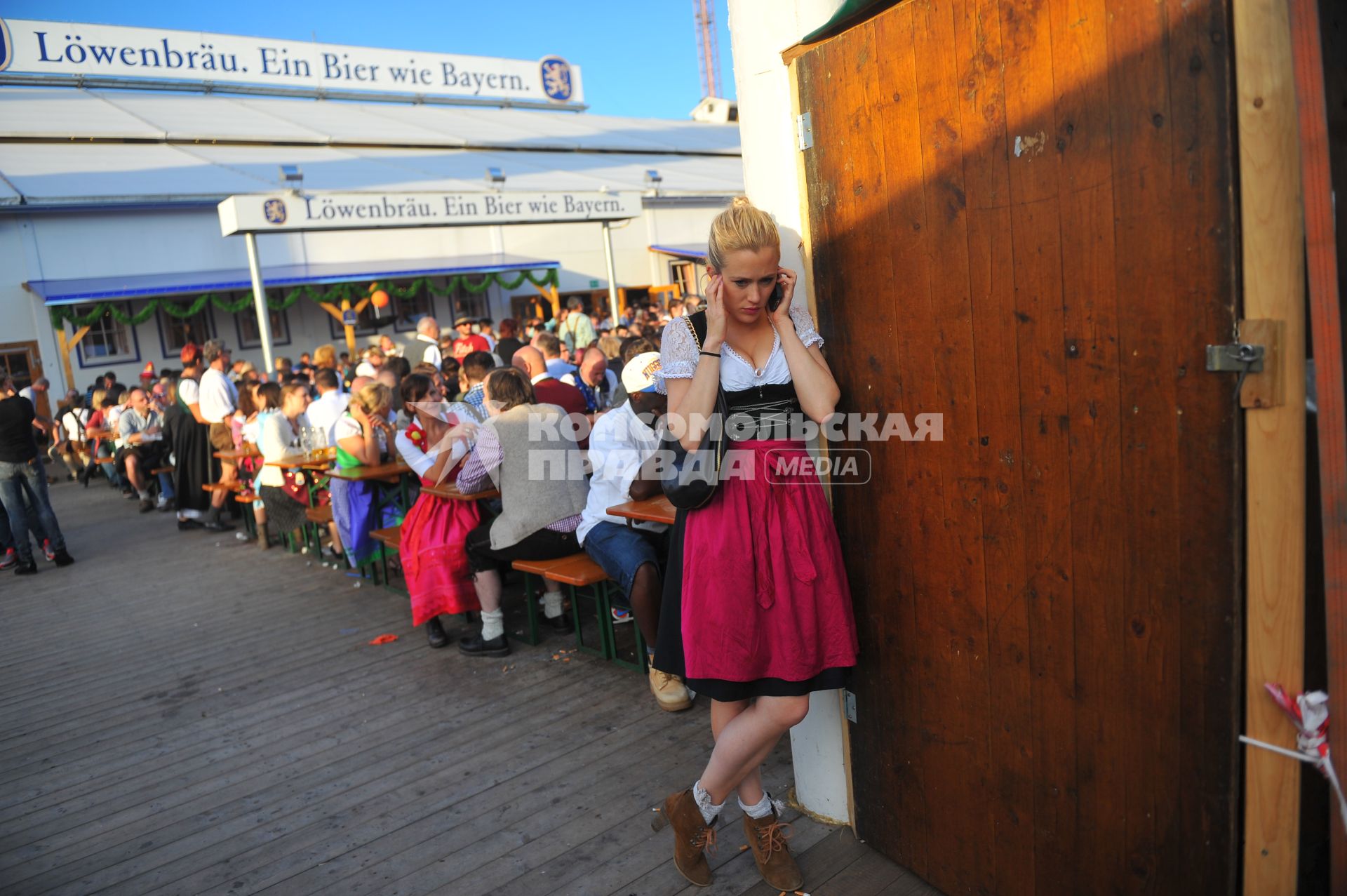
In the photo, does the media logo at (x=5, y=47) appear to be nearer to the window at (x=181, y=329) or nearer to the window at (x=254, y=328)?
the window at (x=181, y=329)

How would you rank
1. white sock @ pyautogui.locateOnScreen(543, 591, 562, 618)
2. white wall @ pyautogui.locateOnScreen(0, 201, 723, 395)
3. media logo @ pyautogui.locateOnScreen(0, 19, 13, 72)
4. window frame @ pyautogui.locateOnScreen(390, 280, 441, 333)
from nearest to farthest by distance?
white sock @ pyautogui.locateOnScreen(543, 591, 562, 618) < white wall @ pyautogui.locateOnScreen(0, 201, 723, 395) < media logo @ pyautogui.locateOnScreen(0, 19, 13, 72) < window frame @ pyautogui.locateOnScreen(390, 280, 441, 333)

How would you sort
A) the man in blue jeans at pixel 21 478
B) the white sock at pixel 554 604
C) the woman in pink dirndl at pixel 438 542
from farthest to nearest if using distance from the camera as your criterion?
the man in blue jeans at pixel 21 478 → the white sock at pixel 554 604 → the woman in pink dirndl at pixel 438 542

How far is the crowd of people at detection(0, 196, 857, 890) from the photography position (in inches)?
86.5

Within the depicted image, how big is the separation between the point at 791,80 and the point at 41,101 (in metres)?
25.4

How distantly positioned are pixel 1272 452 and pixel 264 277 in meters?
20.3

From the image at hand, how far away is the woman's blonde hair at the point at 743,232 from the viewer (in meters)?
2.09

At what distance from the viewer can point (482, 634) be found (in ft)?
15.0

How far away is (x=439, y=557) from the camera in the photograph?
4.62 metres

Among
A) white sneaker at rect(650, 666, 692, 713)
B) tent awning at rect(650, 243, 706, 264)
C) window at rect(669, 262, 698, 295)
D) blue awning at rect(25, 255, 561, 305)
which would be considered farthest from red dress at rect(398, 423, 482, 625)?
window at rect(669, 262, 698, 295)

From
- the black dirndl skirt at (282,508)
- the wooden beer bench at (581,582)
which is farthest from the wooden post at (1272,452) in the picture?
the black dirndl skirt at (282,508)

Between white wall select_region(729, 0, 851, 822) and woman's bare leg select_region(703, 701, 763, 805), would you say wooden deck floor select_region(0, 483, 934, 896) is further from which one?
white wall select_region(729, 0, 851, 822)

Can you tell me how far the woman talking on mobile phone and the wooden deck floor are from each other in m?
0.68

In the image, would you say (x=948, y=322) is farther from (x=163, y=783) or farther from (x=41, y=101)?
(x=41, y=101)

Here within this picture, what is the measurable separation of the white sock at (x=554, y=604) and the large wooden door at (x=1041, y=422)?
8.72ft
